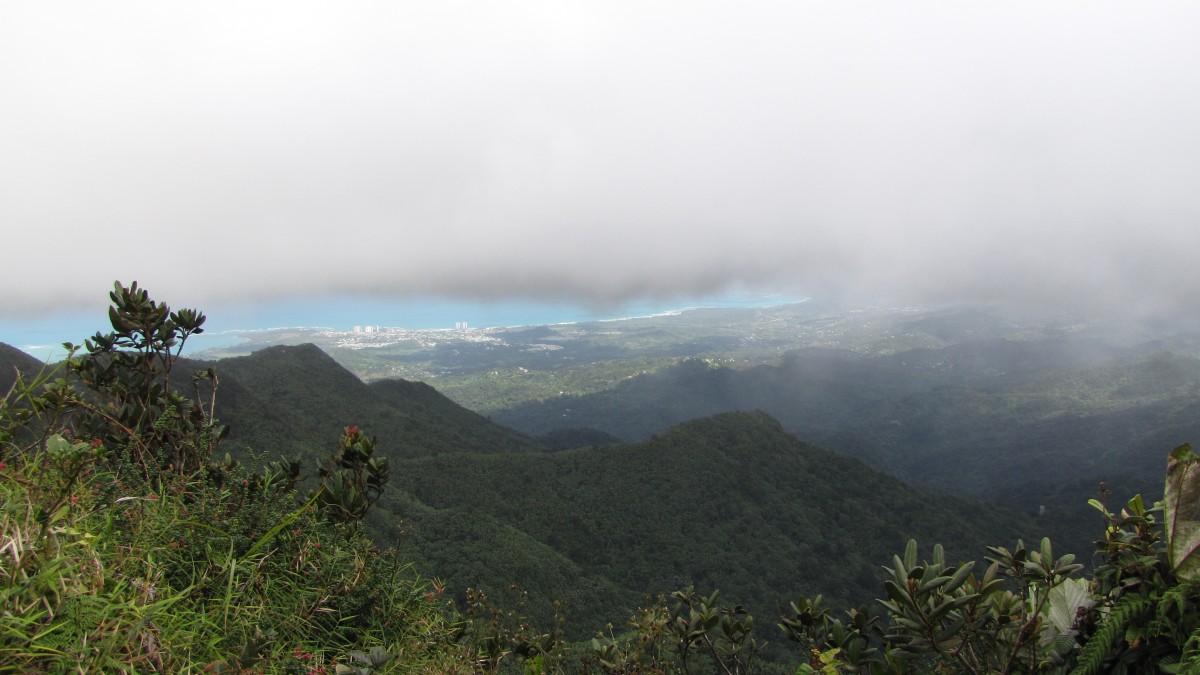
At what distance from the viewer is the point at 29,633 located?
279 cm

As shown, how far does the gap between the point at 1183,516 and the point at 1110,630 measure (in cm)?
61

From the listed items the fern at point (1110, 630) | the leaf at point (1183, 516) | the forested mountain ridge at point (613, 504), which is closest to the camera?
the leaf at point (1183, 516)

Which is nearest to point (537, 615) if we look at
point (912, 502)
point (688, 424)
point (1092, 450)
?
point (688, 424)

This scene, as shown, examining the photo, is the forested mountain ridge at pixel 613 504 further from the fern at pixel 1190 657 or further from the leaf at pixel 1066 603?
the fern at pixel 1190 657

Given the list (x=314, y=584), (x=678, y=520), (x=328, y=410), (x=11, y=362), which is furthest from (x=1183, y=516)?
(x=328, y=410)

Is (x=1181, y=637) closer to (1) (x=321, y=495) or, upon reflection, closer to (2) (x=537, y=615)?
(1) (x=321, y=495)

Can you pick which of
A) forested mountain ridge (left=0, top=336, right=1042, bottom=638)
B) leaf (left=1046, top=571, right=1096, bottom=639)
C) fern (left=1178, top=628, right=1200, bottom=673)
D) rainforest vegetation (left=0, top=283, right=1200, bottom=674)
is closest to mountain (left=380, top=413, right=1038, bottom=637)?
forested mountain ridge (left=0, top=336, right=1042, bottom=638)

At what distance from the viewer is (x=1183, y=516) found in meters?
2.58

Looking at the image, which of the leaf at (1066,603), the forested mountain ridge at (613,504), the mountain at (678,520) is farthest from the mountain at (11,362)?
the leaf at (1066,603)

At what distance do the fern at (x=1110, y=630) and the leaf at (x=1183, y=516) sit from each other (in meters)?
0.22

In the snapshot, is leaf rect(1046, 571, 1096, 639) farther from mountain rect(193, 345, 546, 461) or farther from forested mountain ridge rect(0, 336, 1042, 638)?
mountain rect(193, 345, 546, 461)

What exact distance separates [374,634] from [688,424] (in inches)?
4307

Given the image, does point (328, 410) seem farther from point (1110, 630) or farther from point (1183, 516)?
point (1183, 516)

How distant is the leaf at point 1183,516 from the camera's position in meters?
2.49
